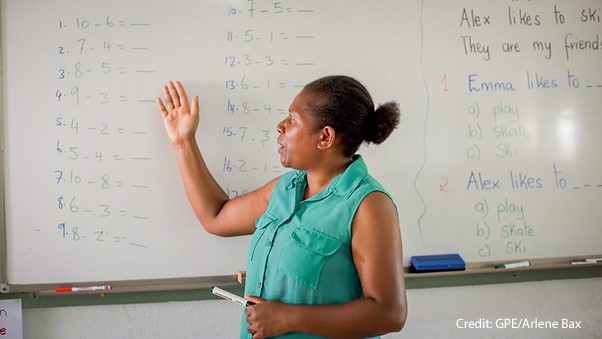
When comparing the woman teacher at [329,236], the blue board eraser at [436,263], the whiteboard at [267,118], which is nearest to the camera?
the woman teacher at [329,236]

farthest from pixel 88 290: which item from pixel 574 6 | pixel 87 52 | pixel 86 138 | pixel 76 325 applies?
pixel 574 6

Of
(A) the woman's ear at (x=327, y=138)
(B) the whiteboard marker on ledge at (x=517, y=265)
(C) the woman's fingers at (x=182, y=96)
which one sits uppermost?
(C) the woman's fingers at (x=182, y=96)

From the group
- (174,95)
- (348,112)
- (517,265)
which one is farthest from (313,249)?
(517,265)

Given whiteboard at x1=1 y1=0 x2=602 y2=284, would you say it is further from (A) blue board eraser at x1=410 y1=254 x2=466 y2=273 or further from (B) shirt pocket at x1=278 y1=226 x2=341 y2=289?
(B) shirt pocket at x1=278 y1=226 x2=341 y2=289

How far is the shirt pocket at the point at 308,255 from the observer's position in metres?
1.04

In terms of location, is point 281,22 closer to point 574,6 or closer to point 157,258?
point 157,258

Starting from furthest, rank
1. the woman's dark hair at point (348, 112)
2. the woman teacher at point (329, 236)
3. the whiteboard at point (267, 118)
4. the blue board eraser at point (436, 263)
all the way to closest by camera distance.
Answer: the blue board eraser at point (436, 263) < the whiteboard at point (267, 118) < the woman's dark hair at point (348, 112) < the woman teacher at point (329, 236)

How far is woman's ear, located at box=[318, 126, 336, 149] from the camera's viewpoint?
1.10 meters

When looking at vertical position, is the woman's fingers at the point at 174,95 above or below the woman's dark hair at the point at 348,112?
above

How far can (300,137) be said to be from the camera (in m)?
1.13

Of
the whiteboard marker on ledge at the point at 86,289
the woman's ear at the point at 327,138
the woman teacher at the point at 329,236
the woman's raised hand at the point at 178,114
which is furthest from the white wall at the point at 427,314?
the woman's ear at the point at 327,138

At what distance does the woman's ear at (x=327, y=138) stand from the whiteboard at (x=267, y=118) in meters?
0.40

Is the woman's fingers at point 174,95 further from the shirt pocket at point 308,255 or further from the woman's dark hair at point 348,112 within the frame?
the shirt pocket at point 308,255

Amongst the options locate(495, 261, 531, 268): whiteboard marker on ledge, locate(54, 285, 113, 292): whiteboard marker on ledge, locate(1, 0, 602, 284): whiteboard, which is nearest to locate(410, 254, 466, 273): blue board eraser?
locate(1, 0, 602, 284): whiteboard
